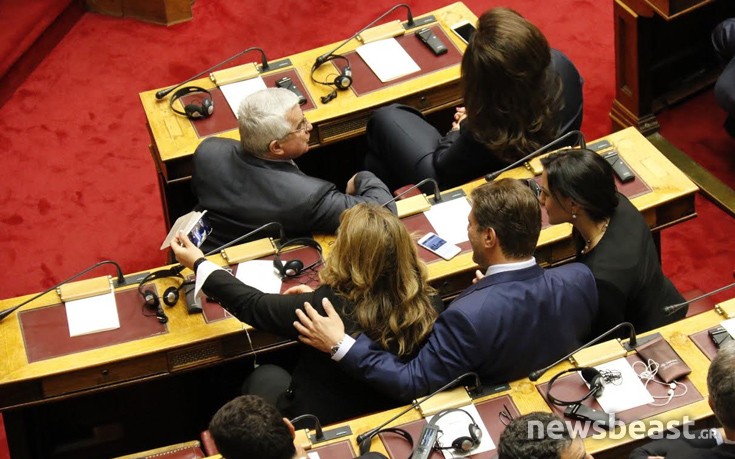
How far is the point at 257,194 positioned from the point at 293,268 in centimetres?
36

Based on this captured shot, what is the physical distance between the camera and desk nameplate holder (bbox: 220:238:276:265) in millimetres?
4531

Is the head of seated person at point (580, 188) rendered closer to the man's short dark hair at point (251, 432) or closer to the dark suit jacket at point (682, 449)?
the dark suit jacket at point (682, 449)

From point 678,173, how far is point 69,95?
3.42 m

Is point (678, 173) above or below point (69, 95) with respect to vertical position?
below

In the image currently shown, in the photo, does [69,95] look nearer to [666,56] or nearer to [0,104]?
[0,104]

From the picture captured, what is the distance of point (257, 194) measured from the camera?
4625 millimetres

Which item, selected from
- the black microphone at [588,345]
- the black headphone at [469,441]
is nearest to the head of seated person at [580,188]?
the black microphone at [588,345]

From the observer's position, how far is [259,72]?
17.8 ft

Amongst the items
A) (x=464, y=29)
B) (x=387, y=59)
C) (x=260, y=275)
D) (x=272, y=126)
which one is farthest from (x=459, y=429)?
(x=464, y=29)

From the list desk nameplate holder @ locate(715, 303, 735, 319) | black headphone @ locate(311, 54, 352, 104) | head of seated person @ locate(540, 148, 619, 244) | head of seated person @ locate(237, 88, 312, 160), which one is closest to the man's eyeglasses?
head of seated person @ locate(237, 88, 312, 160)

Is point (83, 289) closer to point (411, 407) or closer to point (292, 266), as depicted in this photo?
point (292, 266)

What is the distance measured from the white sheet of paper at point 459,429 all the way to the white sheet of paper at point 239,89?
6.54 feet

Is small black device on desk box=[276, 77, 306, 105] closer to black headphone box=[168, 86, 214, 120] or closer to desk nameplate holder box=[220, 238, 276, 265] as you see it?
black headphone box=[168, 86, 214, 120]

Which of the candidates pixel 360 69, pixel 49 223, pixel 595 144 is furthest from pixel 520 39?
pixel 49 223
